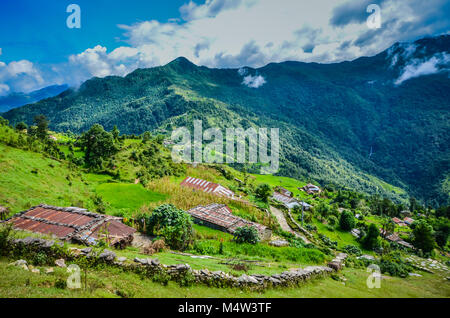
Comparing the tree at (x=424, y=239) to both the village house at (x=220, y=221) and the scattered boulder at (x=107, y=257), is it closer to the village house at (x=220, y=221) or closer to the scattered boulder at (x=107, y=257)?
the village house at (x=220, y=221)

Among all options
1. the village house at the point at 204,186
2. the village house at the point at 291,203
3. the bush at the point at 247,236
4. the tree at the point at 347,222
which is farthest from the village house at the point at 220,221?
the village house at the point at 291,203

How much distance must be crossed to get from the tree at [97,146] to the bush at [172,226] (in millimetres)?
27123

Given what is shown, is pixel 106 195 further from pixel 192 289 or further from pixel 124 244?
pixel 192 289

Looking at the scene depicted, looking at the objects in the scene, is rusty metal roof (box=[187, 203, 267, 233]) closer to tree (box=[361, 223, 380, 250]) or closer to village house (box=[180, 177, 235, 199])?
village house (box=[180, 177, 235, 199])

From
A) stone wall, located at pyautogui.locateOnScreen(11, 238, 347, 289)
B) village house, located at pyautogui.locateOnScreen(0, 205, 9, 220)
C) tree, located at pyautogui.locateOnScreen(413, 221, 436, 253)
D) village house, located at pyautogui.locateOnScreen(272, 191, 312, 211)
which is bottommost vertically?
tree, located at pyautogui.locateOnScreen(413, 221, 436, 253)

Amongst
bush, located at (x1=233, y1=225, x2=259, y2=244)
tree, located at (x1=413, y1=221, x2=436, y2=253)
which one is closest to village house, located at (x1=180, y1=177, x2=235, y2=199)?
bush, located at (x1=233, y1=225, x2=259, y2=244)

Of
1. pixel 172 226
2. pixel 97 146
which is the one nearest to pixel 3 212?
pixel 172 226

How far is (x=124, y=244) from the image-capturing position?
624 inches

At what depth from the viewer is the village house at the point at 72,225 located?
14941 millimetres

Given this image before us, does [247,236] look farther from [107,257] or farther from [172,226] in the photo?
[107,257]

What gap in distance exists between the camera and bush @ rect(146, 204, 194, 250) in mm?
17188

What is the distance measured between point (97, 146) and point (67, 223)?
97.0 ft

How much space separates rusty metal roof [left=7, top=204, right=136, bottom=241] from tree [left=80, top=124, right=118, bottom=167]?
78.7 feet
